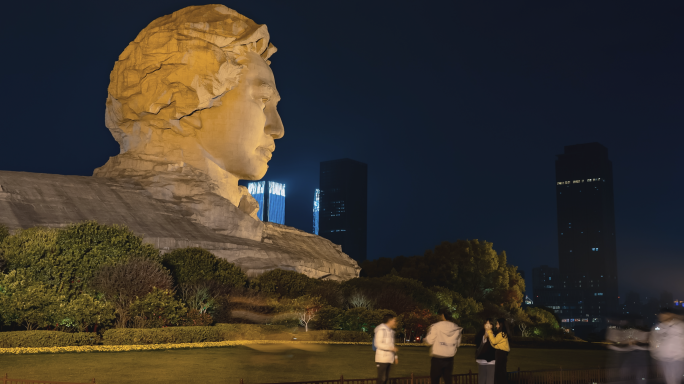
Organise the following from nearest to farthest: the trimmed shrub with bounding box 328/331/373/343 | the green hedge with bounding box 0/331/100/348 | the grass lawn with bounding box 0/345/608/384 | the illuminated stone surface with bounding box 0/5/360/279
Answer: the grass lawn with bounding box 0/345/608/384
the green hedge with bounding box 0/331/100/348
the trimmed shrub with bounding box 328/331/373/343
the illuminated stone surface with bounding box 0/5/360/279

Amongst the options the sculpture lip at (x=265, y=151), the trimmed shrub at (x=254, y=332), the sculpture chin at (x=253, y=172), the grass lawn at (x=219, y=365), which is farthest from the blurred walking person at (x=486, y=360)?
the sculpture lip at (x=265, y=151)

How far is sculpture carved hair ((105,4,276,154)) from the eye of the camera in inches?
1288

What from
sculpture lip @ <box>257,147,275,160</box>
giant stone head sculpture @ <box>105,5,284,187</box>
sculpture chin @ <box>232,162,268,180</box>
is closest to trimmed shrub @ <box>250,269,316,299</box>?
sculpture chin @ <box>232,162,268,180</box>

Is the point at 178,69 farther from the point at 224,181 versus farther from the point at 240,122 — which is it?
the point at 224,181

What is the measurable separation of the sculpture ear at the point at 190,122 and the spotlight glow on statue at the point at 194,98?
52 millimetres

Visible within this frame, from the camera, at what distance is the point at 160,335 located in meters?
19.5

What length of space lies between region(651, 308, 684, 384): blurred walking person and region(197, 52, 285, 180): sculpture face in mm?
26722

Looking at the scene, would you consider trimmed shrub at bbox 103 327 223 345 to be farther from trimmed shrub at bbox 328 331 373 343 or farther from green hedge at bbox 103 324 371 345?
trimmed shrub at bbox 328 331 373 343

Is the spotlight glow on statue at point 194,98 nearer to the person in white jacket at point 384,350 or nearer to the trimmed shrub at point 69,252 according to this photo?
the trimmed shrub at point 69,252

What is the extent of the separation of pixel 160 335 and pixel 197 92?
16352 mm

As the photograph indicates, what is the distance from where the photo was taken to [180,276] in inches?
1067

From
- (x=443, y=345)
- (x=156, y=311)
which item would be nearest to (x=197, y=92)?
(x=156, y=311)

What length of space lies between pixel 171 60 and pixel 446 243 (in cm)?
2824

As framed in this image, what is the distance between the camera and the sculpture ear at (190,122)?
3406cm
